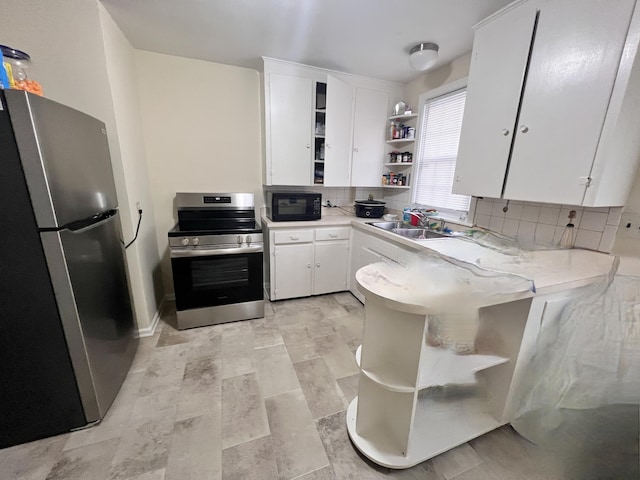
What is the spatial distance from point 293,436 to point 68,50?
105 inches

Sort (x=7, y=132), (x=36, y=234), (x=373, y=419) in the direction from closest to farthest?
(x=7, y=132)
(x=36, y=234)
(x=373, y=419)

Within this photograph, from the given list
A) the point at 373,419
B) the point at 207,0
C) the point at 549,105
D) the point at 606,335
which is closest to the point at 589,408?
the point at 606,335

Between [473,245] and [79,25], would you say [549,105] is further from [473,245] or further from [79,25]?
[79,25]

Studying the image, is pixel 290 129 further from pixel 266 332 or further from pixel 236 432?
pixel 236 432

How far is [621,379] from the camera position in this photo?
40.1 inches

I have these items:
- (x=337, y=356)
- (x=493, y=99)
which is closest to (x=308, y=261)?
(x=337, y=356)

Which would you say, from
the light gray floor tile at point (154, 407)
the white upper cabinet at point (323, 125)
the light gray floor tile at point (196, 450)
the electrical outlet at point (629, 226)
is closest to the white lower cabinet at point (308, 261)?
the white upper cabinet at point (323, 125)

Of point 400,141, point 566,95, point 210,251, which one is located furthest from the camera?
point 400,141

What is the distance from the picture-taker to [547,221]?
65.7 inches

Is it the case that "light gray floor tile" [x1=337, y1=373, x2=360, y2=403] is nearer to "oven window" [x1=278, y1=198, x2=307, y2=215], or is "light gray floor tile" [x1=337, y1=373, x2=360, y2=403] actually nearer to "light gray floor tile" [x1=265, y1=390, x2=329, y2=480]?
"light gray floor tile" [x1=265, y1=390, x2=329, y2=480]

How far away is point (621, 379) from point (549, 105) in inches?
53.0

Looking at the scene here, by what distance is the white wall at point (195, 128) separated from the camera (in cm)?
239

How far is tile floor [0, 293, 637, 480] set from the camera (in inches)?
46.1

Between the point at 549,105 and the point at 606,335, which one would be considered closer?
the point at 606,335
